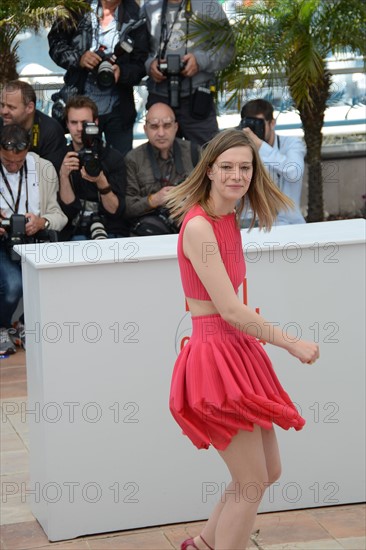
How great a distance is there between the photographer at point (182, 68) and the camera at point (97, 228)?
1188 mm

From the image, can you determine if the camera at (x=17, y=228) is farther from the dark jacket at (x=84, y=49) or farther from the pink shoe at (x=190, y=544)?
the pink shoe at (x=190, y=544)

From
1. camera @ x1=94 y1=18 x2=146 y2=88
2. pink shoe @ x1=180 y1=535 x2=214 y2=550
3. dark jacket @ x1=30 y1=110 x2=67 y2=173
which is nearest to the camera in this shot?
pink shoe @ x1=180 y1=535 x2=214 y2=550

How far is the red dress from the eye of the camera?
355 centimetres

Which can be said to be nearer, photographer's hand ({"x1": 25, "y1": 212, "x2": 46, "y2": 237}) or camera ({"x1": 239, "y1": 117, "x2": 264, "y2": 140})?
photographer's hand ({"x1": 25, "y1": 212, "x2": 46, "y2": 237})

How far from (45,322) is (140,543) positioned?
3.36 feet

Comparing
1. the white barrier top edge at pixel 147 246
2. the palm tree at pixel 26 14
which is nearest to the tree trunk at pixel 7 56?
the palm tree at pixel 26 14

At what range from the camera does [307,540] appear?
4.35 meters

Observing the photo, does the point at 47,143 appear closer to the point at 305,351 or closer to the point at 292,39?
the point at 292,39

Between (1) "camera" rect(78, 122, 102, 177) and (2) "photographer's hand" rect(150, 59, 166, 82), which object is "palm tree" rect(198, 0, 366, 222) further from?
(1) "camera" rect(78, 122, 102, 177)

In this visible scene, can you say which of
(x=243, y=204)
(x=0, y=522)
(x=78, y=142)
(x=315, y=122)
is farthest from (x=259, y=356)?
Result: (x=315, y=122)

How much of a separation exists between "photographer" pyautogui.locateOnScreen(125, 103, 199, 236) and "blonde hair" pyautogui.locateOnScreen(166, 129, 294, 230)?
3692mm

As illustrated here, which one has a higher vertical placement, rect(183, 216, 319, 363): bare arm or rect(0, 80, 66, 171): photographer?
rect(0, 80, 66, 171): photographer

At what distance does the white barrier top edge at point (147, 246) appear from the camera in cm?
427

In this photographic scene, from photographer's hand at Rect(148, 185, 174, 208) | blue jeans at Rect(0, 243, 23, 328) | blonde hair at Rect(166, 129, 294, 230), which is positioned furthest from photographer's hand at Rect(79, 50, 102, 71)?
blonde hair at Rect(166, 129, 294, 230)
